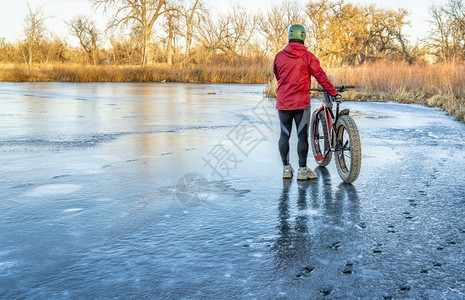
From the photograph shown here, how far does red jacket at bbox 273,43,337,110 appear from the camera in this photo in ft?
17.8

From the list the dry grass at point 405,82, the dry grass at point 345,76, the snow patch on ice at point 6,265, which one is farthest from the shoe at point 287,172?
the dry grass at point 405,82

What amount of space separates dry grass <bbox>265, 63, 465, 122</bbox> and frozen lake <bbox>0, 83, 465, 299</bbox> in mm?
10535

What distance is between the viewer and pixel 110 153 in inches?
289

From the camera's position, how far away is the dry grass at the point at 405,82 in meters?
17.5

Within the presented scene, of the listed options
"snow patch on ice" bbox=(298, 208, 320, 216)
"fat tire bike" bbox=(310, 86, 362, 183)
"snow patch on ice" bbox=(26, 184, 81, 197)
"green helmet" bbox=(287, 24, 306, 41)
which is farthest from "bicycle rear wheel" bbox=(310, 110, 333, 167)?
"snow patch on ice" bbox=(26, 184, 81, 197)

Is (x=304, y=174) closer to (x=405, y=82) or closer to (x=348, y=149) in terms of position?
(x=348, y=149)

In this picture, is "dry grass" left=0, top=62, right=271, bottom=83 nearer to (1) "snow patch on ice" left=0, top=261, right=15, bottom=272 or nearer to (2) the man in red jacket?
(2) the man in red jacket

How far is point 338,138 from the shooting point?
5.76 meters

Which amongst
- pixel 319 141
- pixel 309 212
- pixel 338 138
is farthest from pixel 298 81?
pixel 309 212

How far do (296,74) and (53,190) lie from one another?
280 centimetres

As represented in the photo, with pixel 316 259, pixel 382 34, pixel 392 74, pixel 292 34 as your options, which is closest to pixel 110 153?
pixel 292 34

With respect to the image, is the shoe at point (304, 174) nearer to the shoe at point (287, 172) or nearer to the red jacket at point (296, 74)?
the shoe at point (287, 172)

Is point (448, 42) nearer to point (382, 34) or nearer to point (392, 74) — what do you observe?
point (382, 34)

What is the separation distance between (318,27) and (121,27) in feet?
75.9
